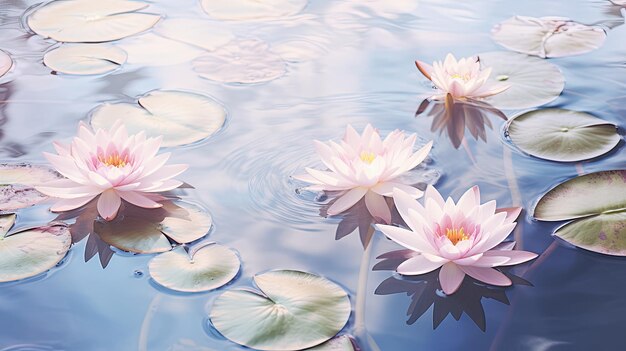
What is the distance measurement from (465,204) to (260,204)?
0.40 metres

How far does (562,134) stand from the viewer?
1.60m

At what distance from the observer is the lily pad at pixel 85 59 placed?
1.94 m

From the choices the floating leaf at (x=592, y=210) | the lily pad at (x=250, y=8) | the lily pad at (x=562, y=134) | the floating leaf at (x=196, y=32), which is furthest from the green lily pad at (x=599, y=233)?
the lily pad at (x=250, y=8)

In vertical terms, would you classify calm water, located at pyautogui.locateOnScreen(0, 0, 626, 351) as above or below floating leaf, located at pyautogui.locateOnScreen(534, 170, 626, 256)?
below

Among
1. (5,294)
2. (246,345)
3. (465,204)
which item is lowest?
(5,294)

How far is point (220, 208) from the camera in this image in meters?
1.41

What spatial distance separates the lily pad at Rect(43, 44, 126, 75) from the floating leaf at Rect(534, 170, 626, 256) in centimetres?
118

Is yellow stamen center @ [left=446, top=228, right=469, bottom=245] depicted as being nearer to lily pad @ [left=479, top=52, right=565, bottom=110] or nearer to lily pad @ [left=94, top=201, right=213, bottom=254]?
lily pad @ [left=94, top=201, right=213, bottom=254]

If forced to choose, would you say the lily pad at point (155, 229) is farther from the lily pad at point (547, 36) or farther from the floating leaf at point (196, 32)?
the lily pad at point (547, 36)

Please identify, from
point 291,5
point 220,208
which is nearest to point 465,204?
point 220,208

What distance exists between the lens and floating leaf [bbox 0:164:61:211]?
1.42 meters

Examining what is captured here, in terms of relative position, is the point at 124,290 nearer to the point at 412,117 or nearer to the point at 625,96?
the point at 412,117

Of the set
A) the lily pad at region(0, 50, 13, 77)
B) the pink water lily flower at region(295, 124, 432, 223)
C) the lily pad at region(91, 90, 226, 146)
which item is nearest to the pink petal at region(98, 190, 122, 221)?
the lily pad at region(91, 90, 226, 146)

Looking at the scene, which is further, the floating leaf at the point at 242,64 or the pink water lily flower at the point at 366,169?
the floating leaf at the point at 242,64
